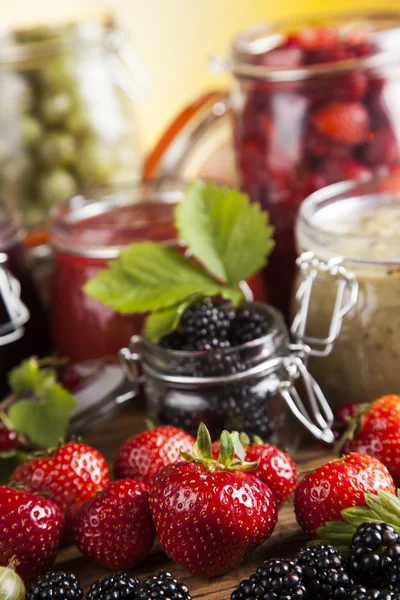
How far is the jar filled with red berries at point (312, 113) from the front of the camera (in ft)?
4.16

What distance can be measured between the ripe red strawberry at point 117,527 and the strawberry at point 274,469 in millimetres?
97

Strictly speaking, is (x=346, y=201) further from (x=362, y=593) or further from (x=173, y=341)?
(x=362, y=593)

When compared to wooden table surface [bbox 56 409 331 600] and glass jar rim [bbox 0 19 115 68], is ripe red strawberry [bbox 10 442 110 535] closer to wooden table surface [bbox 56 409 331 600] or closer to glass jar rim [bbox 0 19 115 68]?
wooden table surface [bbox 56 409 331 600]

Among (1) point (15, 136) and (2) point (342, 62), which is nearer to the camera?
(2) point (342, 62)

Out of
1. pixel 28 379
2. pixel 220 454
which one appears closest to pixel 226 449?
pixel 220 454

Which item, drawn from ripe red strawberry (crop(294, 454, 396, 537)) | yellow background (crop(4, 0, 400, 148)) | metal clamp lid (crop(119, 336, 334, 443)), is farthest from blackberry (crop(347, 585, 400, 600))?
yellow background (crop(4, 0, 400, 148))

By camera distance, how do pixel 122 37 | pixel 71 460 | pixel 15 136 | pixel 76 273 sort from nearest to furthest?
1. pixel 71 460
2. pixel 76 273
3. pixel 15 136
4. pixel 122 37

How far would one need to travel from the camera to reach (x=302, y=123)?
1.29 meters

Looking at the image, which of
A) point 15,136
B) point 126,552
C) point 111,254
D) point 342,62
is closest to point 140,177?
point 15,136

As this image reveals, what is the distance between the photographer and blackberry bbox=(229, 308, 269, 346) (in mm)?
1069

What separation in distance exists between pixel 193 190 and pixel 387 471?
49 cm

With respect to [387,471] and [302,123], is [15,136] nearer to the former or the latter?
[302,123]

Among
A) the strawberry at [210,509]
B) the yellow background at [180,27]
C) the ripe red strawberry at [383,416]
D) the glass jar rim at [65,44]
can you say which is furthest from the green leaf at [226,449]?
the yellow background at [180,27]

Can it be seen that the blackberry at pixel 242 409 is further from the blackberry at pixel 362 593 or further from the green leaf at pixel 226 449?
the blackberry at pixel 362 593
